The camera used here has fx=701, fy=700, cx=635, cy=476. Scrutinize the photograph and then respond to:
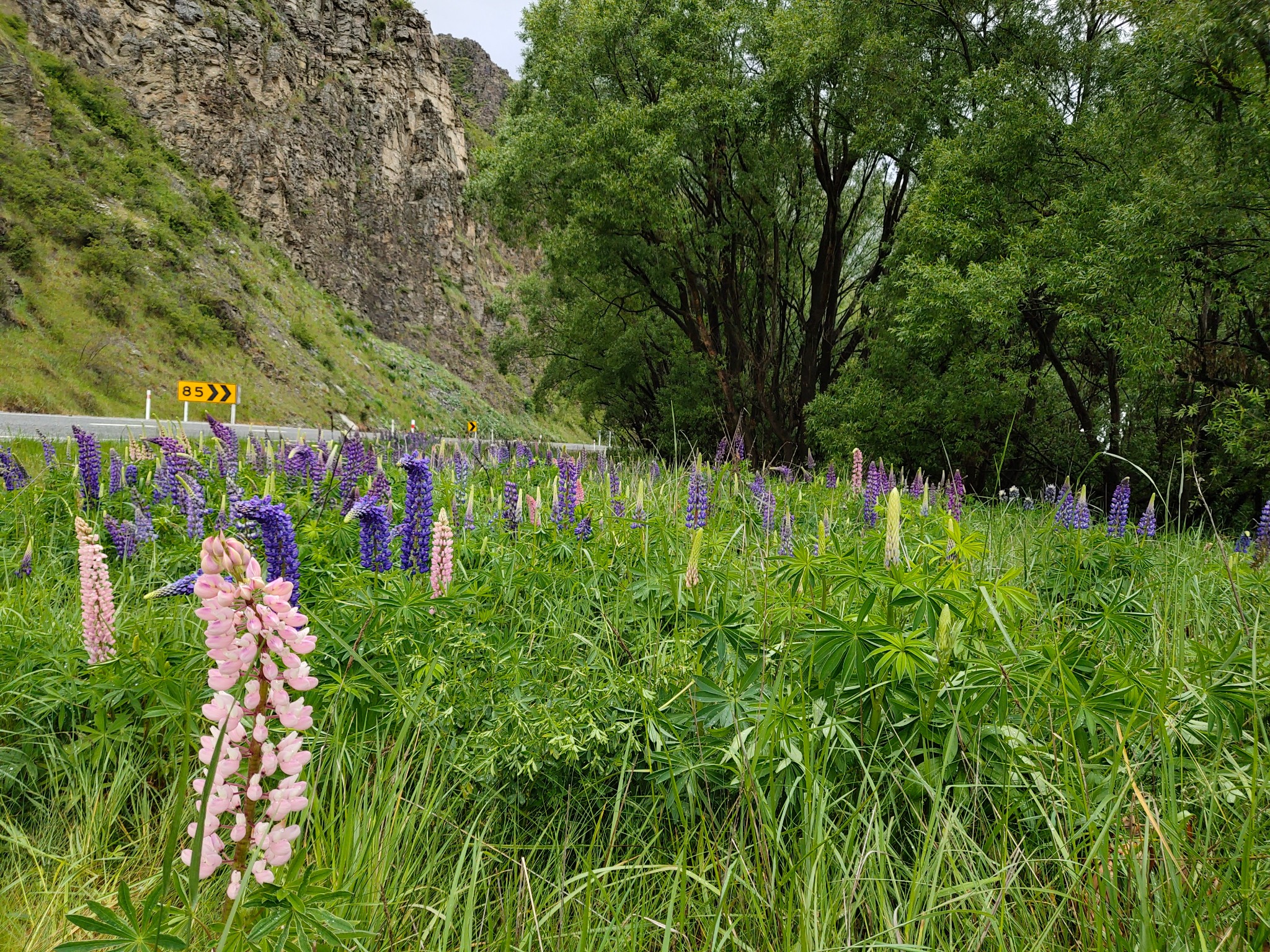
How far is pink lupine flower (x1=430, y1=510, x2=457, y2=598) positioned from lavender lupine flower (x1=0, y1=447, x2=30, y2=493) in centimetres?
359

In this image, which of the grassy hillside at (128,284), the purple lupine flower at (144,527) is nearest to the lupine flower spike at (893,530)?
the purple lupine flower at (144,527)

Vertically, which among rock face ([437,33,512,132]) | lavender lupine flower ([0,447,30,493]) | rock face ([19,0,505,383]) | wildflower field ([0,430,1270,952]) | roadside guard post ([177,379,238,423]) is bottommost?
wildflower field ([0,430,1270,952])

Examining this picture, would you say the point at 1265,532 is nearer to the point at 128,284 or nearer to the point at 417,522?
the point at 417,522

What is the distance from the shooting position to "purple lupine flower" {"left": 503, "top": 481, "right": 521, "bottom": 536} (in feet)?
13.0

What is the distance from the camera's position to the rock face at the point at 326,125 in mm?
35156

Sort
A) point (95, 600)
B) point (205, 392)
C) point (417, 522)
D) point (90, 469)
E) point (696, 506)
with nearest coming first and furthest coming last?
1. point (95, 600)
2. point (417, 522)
3. point (696, 506)
4. point (90, 469)
5. point (205, 392)

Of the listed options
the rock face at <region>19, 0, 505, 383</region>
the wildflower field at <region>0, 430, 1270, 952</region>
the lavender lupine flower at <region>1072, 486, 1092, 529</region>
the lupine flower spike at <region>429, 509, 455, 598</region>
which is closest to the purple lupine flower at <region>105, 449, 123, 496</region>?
the wildflower field at <region>0, 430, 1270, 952</region>

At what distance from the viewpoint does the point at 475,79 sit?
270 feet

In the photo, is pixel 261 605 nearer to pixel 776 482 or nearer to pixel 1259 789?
pixel 1259 789

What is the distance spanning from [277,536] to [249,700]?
1094 millimetres

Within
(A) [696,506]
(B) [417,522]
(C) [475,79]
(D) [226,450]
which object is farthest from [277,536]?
(C) [475,79]

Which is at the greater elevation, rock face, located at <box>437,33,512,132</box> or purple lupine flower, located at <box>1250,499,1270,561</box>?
rock face, located at <box>437,33,512,132</box>

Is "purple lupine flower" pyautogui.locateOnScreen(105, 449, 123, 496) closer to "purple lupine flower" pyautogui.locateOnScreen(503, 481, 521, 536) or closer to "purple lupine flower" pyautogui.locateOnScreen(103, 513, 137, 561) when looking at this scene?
"purple lupine flower" pyautogui.locateOnScreen(103, 513, 137, 561)

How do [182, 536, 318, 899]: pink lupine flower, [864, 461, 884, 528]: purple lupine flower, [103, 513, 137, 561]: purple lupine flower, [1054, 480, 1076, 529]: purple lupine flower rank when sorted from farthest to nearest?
1. [864, 461, 884, 528]: purple lupine flower
2. [1054, 480, 1076, 529]: purple lupine flower
3. [103, 513, 137, 561]: purple lupine flower
4. [182, 536, 318, 899]: pink lupine flower
